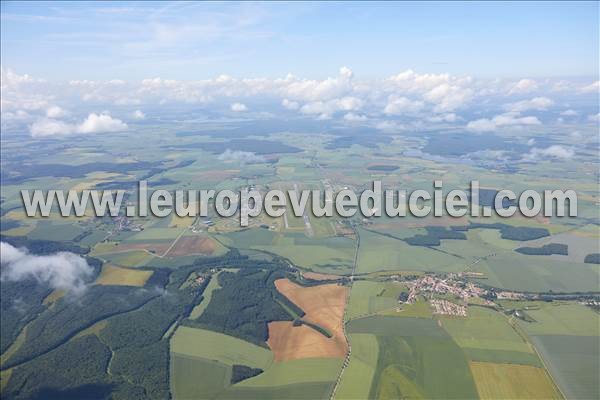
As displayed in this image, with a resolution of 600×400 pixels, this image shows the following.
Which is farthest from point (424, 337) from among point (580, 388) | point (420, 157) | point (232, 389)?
point (420, 157)

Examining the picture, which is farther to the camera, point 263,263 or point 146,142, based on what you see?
point 146,142

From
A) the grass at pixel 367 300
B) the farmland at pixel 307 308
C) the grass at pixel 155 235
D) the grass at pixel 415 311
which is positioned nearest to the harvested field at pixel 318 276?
the farmland at pixel 307 308

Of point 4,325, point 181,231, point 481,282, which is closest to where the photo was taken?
point 4,325

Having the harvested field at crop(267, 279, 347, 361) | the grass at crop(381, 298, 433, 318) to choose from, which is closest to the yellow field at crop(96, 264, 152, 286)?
the harvested field at crop(267, 279, 347, 361)

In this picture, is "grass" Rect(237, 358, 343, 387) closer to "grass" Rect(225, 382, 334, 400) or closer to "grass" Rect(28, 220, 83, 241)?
"grass" Rect(225, 382, 334, 400)

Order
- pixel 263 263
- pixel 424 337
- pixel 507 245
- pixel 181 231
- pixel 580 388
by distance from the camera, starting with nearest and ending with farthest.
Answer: pixel 580 388
pixel 424 337
pixel 263 263
pixel 507 245
pixel 181 231

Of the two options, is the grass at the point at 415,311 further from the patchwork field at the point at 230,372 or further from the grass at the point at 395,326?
the patchwork field at the point at 230,372

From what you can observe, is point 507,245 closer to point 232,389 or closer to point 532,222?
point 532,222
